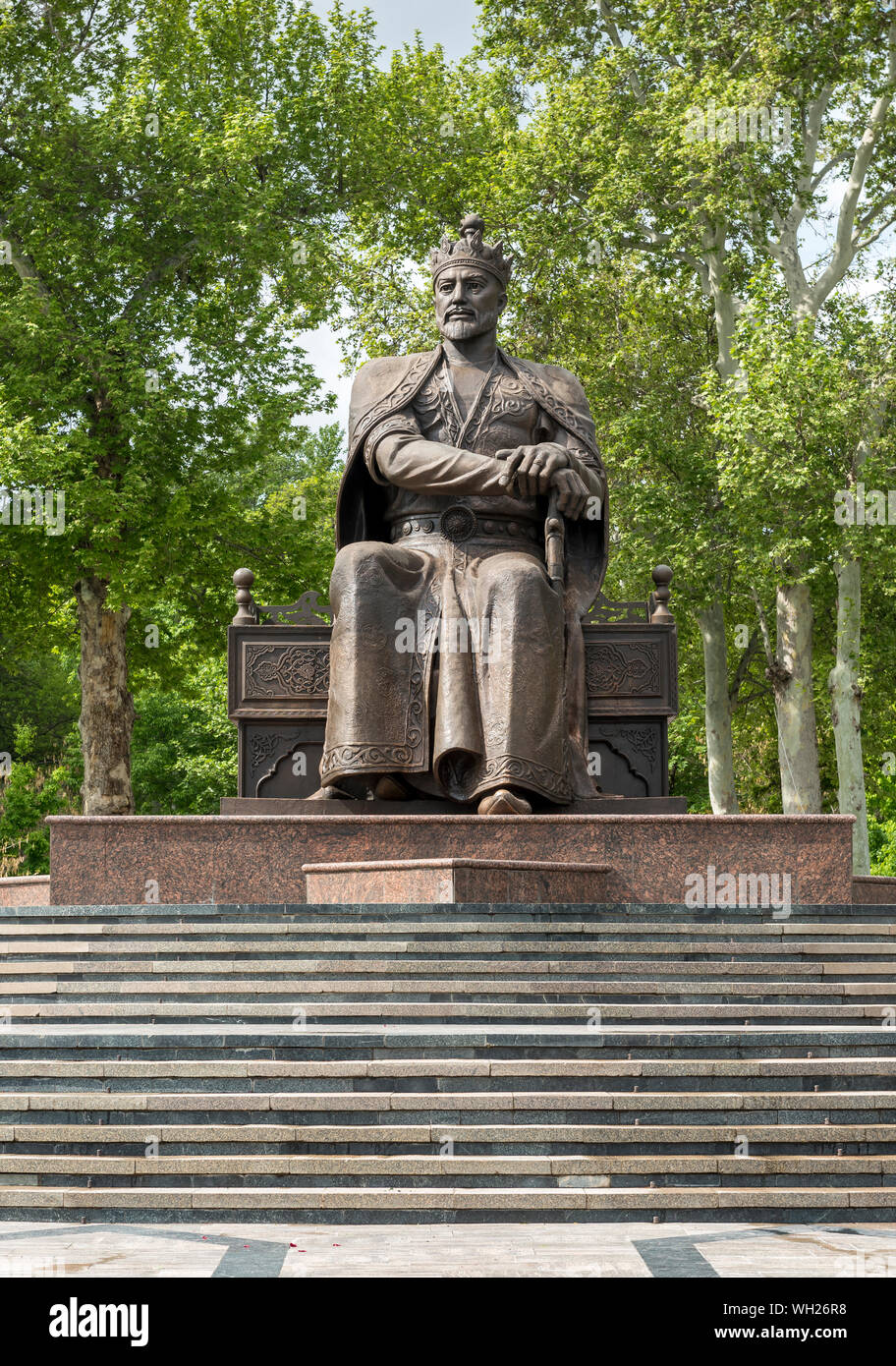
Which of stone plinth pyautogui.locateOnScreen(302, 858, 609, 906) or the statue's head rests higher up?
the statue's head

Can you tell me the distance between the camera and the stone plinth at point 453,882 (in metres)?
7.79

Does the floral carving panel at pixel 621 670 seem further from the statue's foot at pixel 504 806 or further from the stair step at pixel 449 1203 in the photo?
the stair step at pixel 449 1203

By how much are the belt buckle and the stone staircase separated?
11.0ft

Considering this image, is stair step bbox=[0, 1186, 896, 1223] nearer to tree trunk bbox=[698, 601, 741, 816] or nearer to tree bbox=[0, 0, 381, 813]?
tree bbox=[0, 0, 381, 813]

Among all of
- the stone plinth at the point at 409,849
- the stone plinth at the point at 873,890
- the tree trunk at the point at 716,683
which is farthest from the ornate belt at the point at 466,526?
the tree trunk at the point at 716,683

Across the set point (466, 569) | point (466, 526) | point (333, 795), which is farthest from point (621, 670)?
point (333, 795)

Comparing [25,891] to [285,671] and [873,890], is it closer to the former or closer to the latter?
[285,671]

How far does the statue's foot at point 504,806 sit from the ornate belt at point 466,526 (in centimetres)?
196

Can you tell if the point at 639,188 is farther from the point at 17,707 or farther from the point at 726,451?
the point at 17,707

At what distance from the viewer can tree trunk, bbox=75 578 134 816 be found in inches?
764

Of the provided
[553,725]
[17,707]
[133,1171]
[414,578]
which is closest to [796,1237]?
[133,1171]

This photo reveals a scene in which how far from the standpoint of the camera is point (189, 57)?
79.4 ft

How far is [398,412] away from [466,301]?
3.19ft

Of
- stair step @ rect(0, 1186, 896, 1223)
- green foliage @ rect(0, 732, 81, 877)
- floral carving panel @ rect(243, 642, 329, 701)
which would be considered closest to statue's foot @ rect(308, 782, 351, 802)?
floral carving panel @ rect(243, 642, 329, 701)
